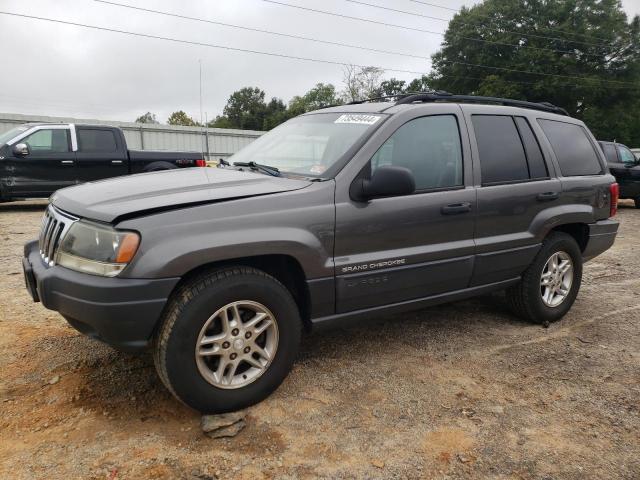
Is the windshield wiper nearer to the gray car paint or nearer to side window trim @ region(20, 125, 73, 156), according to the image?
the gray car paint

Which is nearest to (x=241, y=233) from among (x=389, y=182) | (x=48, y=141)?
(x=389, y=182)

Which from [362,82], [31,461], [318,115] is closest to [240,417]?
[31,461]

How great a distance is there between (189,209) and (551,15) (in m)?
44.9

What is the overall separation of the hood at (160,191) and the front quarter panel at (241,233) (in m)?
0.06

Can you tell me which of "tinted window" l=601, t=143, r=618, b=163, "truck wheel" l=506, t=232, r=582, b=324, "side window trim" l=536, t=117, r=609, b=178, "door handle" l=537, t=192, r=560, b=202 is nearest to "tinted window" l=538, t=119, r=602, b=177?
"side window trim" l=536, t=117, r=609, b=178

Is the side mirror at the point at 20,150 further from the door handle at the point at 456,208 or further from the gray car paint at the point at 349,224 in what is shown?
the door handle at the point at 456,208

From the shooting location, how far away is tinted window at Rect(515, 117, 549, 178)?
400 centimetres

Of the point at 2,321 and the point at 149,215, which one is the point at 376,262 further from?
the point at 2,321

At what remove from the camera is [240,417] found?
2643 millimetres

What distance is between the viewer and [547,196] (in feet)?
13.0

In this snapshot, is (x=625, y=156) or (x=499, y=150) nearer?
(x=499, y=150)

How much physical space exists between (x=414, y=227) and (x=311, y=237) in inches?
30.4

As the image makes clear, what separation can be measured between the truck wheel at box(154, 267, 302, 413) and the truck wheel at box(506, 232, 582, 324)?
2.19 m

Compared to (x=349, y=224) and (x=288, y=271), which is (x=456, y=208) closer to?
(x=349, y=224)
